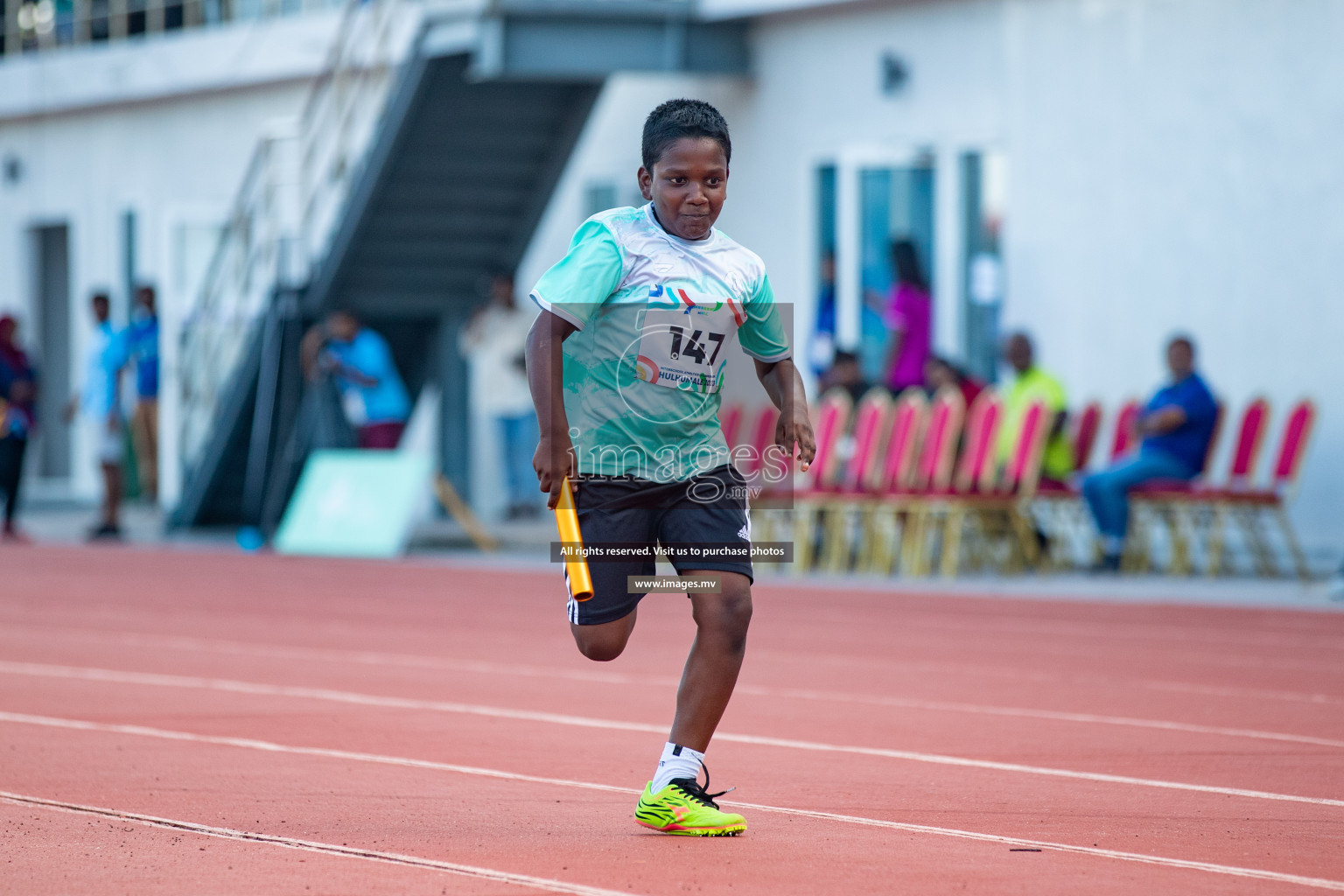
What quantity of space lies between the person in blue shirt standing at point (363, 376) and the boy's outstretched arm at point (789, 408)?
12565 mm

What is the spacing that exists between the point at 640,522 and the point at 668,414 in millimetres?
314

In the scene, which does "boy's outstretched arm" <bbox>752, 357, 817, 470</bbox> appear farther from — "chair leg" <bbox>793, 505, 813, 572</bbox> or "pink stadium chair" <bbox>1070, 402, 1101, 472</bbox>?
"pink stadium chair" <bbox>1070, 402, 1101, 472</bbox>

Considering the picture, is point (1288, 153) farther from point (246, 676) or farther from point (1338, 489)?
point (246, 676)

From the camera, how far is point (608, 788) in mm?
6359

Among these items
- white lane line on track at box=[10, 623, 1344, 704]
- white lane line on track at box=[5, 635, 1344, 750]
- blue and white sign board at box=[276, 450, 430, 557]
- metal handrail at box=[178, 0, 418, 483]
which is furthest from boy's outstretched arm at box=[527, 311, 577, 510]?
metal handrail at box=[178, 0, 418, 483]

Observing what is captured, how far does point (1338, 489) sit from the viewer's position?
15.1 m

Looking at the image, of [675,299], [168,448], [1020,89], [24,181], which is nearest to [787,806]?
[675,299]

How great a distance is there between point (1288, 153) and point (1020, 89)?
2786 mm

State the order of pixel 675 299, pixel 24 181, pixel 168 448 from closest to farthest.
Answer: pixel 675 299 → pixel 168 448 → pixel 24 181

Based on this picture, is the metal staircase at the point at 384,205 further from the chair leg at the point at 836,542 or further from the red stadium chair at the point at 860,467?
the chair leg at the point at 836,542

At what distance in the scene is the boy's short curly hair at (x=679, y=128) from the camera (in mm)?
5445

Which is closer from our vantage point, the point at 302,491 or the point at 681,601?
the point at 681,601

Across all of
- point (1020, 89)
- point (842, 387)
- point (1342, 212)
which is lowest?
point (842, 387)

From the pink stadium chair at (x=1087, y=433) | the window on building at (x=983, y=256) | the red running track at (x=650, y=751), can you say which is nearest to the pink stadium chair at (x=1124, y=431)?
the pink stadium chair at (x=1087, y=433)
